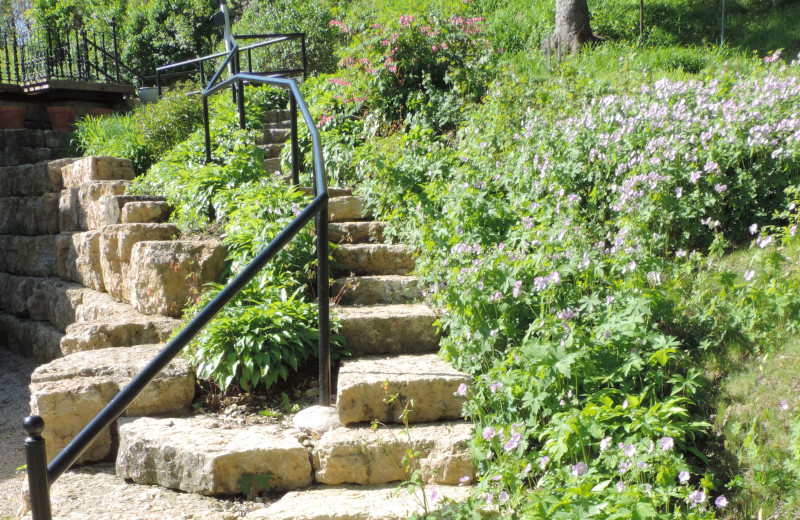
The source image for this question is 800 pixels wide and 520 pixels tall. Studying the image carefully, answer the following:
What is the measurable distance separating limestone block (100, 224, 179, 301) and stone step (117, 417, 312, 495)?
7.13ft

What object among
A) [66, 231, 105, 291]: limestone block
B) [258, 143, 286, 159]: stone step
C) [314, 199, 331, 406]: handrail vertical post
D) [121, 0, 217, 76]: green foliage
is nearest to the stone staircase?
[314, 199, 331, 406]: handrail vertical post

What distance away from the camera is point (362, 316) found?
151 inches

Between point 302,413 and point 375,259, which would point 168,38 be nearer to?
point 375,259

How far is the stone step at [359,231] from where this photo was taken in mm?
4898

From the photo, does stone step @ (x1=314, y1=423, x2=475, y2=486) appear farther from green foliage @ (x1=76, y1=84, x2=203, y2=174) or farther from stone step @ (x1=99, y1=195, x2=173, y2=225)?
green foliage @ (x1=76, y1=84, x2=203, y2=174)

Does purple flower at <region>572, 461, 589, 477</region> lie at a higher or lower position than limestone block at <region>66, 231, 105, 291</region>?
lower

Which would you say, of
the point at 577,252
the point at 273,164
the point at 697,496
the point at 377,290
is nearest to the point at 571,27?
the point at 273,164

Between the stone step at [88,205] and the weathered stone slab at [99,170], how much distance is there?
132mm

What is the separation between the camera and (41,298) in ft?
22.5

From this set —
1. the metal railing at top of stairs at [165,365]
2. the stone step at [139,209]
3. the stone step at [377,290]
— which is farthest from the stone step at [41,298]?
the metal railing at top of stairs at [165,365]

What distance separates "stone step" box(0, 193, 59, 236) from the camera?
288 inches

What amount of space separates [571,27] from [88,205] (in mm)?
6319

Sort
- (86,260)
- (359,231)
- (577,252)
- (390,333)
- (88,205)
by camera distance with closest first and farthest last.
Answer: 1. (577,252)
2. (390,333)
3. (359,231)
4. (86,260)
5. (88,205)

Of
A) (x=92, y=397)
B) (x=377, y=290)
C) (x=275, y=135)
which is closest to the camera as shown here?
(x=92, y=397)
